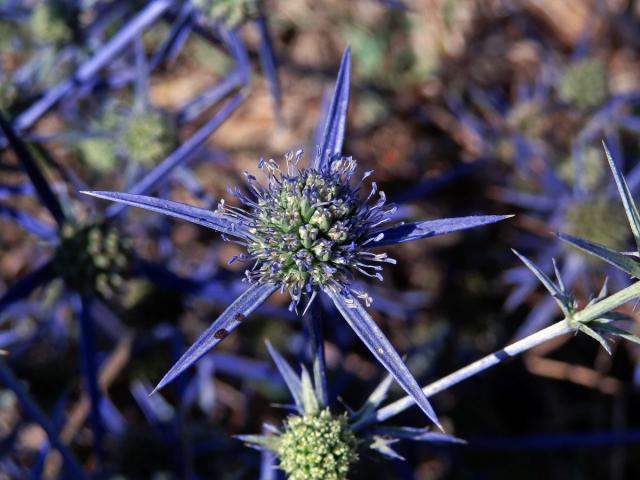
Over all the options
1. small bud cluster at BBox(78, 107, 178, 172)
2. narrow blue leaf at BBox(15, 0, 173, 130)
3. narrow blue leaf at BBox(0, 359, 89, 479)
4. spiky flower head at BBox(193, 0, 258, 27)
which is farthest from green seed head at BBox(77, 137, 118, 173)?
narrow blue leaf at BBox(0, 359, 89, 479)

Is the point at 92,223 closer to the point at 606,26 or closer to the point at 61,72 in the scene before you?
the point at 61,72

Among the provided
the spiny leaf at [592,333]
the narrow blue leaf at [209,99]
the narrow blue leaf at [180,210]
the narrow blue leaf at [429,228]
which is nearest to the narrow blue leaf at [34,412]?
the narrow blue leaf at [180,210]

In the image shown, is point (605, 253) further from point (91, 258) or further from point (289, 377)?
point (91, 258)

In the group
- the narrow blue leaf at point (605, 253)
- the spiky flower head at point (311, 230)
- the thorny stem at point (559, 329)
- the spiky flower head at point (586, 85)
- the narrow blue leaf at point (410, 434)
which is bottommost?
the narrow blue leaf at point (410, 434)

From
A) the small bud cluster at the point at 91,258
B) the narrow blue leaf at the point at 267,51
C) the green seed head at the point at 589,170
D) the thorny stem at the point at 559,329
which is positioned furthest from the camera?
the green seed head at the point at 589,170

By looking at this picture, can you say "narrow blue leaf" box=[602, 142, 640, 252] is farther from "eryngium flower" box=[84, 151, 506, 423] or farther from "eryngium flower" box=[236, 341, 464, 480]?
"eryngium flower" box=[236, 341, 464, 480]

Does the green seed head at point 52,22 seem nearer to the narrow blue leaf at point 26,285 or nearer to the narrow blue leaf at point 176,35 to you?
the narrow blue leaf at point 176,35

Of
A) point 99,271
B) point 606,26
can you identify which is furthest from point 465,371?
point 606,26
